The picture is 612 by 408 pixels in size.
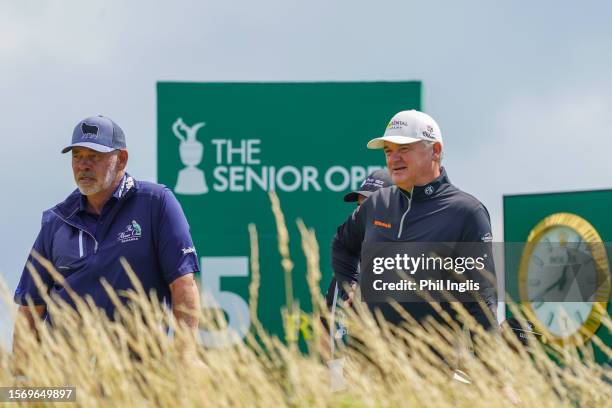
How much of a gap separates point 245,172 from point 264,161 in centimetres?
23

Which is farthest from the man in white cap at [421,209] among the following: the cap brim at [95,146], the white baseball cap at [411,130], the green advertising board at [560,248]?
the green advertising board at [560,248]

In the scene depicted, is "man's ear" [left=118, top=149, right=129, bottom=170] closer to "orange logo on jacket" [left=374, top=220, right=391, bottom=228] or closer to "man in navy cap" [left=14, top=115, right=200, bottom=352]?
"man in navy cap" [left=14, top=115, right=200, bottom=352]

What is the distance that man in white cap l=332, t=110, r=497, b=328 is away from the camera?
14.0 feet

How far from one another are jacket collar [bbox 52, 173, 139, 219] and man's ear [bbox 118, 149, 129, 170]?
0.04 m

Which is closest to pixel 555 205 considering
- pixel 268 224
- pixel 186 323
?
pixel 268 224

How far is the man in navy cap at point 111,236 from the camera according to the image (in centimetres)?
435

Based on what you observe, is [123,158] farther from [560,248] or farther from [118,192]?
[560,248]

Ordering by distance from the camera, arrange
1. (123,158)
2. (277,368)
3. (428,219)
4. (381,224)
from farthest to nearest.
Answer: (123,158), (381,224), (428,219), (277,368)

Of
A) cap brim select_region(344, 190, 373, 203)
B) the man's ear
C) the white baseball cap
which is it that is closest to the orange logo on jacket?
the white baseball cap

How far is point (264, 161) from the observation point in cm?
1014

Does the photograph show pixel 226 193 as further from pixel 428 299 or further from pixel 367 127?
pixel 428 299

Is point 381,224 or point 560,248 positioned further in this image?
point 560,248

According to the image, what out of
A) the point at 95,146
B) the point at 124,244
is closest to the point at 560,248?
the point at 124,244

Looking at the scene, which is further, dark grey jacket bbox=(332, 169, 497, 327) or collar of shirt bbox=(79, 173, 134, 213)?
collar of shirt bbox=(79, 173, 134, 213)
